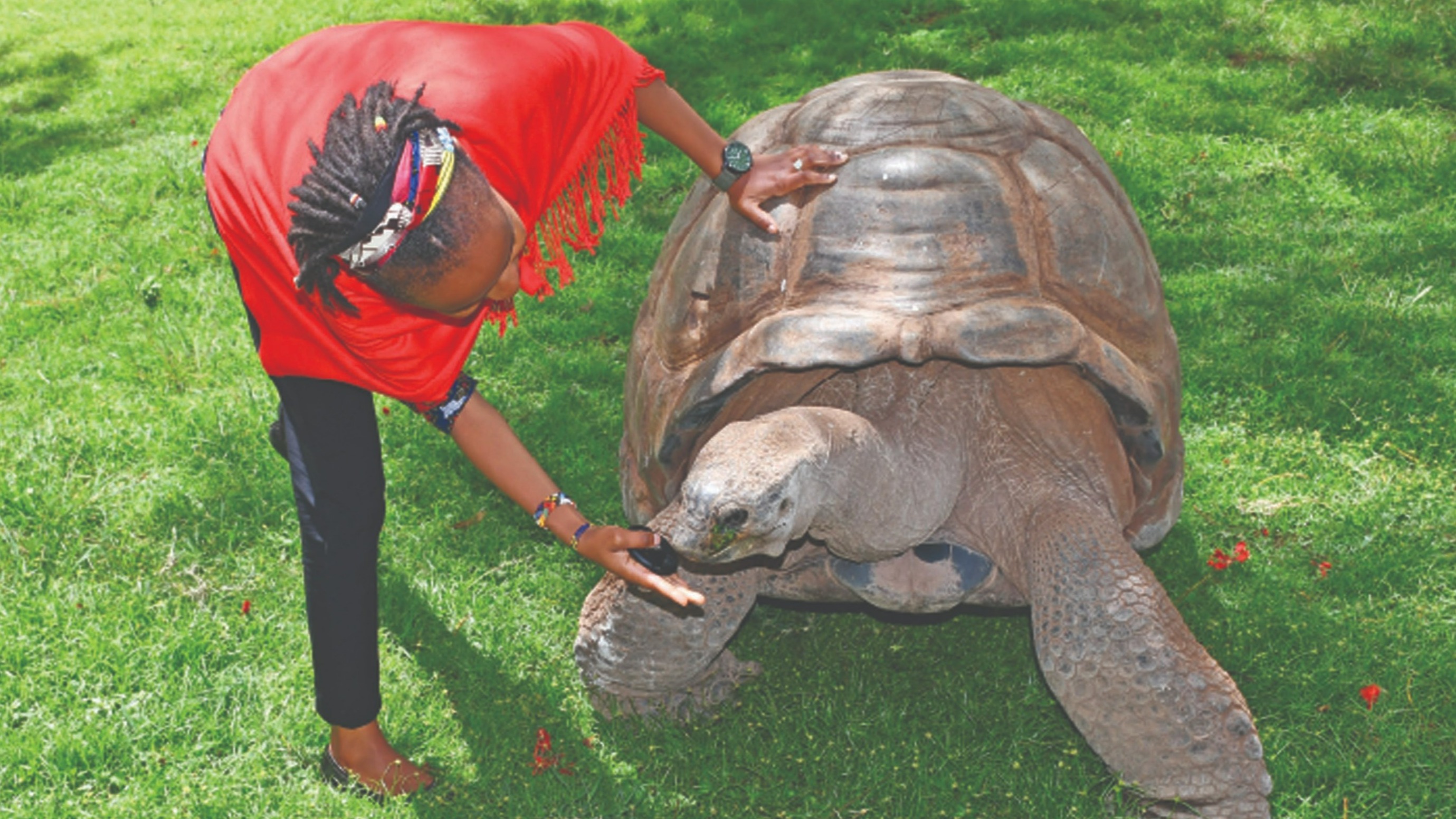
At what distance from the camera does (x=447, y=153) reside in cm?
197

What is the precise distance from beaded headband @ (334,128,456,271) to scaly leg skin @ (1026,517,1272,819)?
1.59 metres

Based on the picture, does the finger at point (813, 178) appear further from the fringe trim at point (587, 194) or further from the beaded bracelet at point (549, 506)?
the beaded bracelet at point (549, 506)

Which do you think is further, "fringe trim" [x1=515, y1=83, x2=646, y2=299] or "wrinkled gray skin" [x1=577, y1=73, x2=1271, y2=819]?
"fringe trim" [x1=515, y1=83, x2=646, y2=299]

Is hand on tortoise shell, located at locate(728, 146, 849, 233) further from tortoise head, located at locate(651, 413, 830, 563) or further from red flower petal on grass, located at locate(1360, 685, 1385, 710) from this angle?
red flower petal on grass, located at locate(1360, 685, 1385, 710)

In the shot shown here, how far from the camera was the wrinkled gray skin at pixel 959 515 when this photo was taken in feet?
8.16

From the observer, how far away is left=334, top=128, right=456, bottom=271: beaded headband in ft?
6.24

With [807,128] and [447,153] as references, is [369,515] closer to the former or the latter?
[447,153]

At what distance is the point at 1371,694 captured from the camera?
2941mm

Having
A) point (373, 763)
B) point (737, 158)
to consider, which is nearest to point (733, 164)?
point (737, 158)

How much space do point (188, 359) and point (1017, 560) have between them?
3337mm

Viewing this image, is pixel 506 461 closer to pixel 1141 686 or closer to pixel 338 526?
pixel 338 526

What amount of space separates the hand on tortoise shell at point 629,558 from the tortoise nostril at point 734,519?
0.62 feet

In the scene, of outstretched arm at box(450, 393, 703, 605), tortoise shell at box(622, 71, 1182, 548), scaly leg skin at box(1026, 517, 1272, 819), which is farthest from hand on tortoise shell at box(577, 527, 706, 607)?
scaly leg skin at box(1026, 517, 1272, 819)

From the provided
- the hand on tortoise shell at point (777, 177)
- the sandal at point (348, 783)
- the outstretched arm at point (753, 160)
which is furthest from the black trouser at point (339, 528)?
the hand on tortoise shell at point (777, 177)
